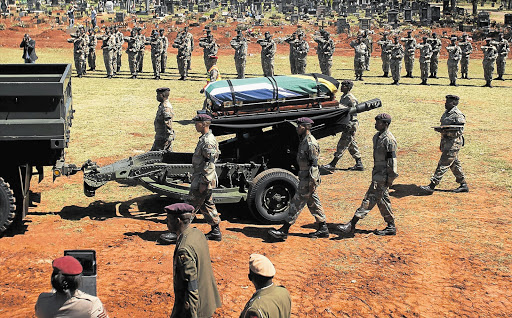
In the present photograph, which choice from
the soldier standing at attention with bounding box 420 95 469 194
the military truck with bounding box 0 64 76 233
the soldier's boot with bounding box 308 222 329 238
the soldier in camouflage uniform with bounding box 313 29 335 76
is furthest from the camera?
the soldier in camouflage uniform with bounding box 313 29 335 76

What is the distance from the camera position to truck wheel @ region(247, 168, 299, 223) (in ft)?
29.9

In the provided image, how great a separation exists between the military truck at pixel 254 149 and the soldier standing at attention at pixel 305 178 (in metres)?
0.65

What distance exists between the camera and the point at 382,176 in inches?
348

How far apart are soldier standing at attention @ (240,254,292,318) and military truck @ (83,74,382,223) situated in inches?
188

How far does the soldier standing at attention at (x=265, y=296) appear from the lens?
161 inches

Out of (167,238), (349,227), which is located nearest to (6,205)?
(167,238)

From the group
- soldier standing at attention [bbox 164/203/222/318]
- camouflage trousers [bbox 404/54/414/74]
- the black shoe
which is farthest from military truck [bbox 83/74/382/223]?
camouflage trousers [bbox 404/54/414/74]

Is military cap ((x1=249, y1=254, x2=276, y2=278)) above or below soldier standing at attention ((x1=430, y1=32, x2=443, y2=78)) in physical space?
below

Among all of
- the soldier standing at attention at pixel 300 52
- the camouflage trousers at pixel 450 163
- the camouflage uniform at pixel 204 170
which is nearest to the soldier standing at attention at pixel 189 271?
the camouflage uniform at pixel 204 170

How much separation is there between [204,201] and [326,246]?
185 centimetres

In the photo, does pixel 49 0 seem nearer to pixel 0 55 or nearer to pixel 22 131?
pixel 0 55

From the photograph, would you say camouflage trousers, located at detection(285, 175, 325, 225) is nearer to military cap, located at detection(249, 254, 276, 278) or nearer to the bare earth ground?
the bare earth ground

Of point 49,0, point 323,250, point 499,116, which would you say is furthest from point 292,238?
point 49,0

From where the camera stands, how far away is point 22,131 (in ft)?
26.1
